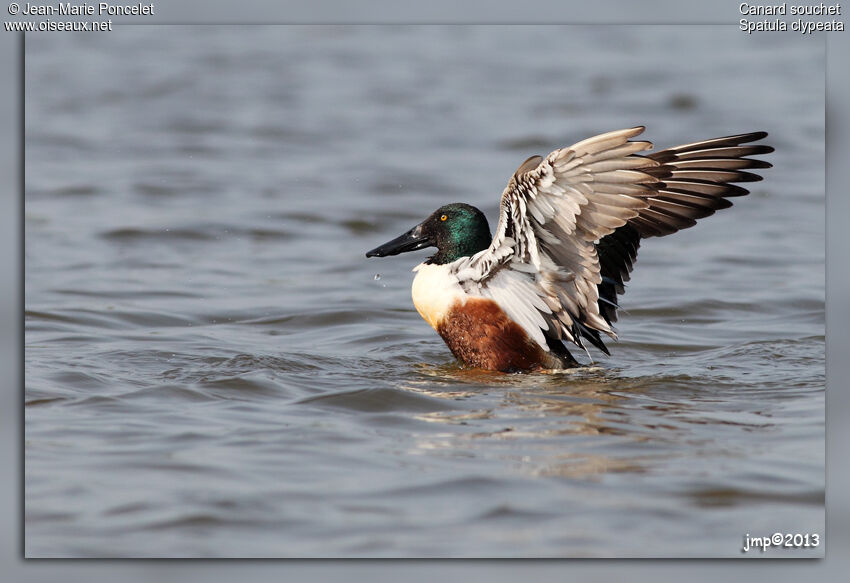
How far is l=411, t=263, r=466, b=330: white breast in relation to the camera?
6.42m

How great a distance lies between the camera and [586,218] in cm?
577

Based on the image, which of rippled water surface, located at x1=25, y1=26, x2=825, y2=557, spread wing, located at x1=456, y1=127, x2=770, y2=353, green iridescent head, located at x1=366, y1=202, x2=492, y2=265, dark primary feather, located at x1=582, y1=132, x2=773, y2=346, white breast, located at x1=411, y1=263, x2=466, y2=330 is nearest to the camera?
rippled water surface, located at x1=25, y1=26, x2=825, y2=557

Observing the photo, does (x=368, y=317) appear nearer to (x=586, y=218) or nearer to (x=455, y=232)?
(x=455, y=232)

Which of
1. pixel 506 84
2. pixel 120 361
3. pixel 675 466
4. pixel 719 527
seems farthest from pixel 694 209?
pixel 506 84

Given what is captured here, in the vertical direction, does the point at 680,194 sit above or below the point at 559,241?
above

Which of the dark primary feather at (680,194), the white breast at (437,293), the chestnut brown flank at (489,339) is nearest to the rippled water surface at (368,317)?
A: the chestnut brown flank at (489,339)

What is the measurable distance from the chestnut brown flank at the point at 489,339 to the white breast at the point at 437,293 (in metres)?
0.04

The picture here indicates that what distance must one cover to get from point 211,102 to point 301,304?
6482 mm

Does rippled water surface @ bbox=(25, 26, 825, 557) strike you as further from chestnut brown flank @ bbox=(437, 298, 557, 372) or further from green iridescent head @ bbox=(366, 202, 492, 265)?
green iridescent head @ bbox=(366, 202, 492, 265)

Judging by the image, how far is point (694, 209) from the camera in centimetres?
650

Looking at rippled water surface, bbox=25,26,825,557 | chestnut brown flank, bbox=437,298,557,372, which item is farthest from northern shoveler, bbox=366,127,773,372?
rippled water surface, bbox=25,26,825,557

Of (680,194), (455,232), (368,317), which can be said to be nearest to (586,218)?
(680,194)

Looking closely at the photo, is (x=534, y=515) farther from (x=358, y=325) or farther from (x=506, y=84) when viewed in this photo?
(x=506, y=84)

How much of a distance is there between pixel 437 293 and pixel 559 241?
86cm
